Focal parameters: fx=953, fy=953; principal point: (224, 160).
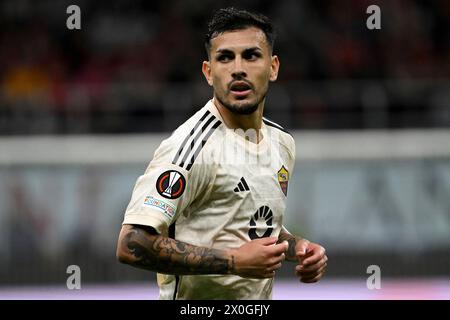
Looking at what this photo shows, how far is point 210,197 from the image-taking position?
445 cm

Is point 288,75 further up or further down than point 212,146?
further up

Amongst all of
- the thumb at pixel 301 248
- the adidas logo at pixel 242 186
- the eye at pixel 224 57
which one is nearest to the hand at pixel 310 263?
the thumb at pixel 301 248

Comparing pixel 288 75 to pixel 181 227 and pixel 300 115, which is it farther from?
pixel 181 227

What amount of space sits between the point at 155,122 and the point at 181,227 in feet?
25.0

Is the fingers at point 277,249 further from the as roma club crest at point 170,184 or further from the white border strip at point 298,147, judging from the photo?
the white border strip at point 298,147

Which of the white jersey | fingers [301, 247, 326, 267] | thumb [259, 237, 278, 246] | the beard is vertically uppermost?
the beard

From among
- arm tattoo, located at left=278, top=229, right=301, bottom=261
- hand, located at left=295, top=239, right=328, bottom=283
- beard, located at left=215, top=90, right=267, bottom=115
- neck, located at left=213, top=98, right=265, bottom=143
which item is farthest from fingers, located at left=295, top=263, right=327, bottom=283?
beard, located at left=215, top=90, right=267, bottom=115

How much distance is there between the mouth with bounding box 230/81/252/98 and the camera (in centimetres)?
452

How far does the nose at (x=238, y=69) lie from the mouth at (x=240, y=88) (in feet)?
0.12

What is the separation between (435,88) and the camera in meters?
12.4

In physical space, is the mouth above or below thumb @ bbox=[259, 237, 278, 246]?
above

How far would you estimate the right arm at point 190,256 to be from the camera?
4.18 m

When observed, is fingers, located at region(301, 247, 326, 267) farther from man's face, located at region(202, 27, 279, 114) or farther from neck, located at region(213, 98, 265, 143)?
man's face, located at region(202, 27, 279, 114)
